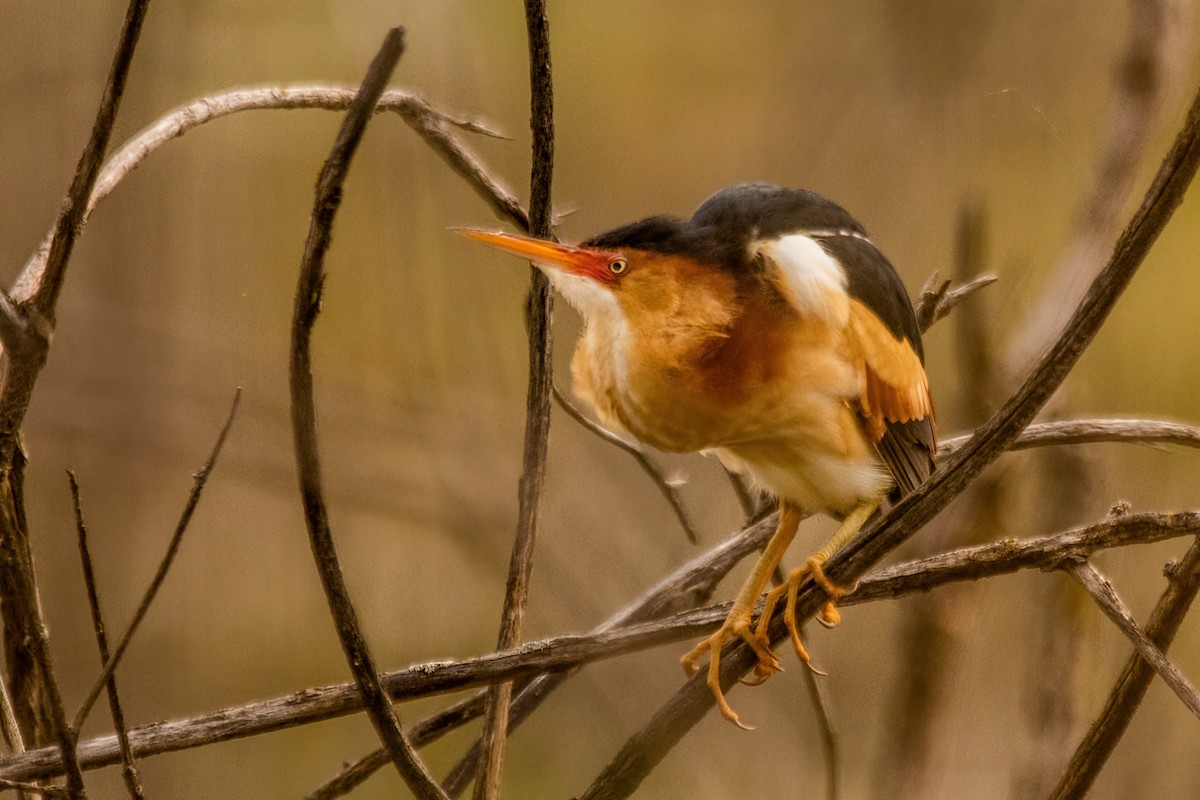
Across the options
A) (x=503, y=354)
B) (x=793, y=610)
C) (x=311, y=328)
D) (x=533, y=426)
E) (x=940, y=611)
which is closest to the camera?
(x=311, y=328)

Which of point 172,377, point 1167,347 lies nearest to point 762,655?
point 172,377

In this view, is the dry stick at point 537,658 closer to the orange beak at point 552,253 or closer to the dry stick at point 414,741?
the dry stick at point 414,741

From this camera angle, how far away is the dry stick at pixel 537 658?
72 cm

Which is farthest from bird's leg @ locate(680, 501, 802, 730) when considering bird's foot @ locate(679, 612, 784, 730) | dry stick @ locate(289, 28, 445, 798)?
dry stick @ locate(289, 28, 445, 798)

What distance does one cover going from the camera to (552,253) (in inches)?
35.5

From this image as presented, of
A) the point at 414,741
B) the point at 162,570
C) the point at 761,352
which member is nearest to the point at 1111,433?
the point at 761,352

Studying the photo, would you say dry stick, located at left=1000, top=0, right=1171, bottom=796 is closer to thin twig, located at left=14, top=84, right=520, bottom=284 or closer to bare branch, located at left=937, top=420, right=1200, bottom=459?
bare branch, located at left=937, top=420, right=1200, bottom=459

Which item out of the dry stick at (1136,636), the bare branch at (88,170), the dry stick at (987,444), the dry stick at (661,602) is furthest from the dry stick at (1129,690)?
the bare branch at (88,170)

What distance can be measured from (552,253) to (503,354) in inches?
18.5

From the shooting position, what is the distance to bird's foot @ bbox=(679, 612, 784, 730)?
0.90 meters

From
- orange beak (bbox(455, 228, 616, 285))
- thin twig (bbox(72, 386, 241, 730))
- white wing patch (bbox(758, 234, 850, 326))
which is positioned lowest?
thin twig (bbox(72, 386, 241, 730))

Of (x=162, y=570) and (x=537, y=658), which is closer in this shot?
(x=162, y=570)

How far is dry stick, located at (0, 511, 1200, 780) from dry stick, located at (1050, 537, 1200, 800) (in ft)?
0.13

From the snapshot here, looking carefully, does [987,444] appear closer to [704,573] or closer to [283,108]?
[704,573]
